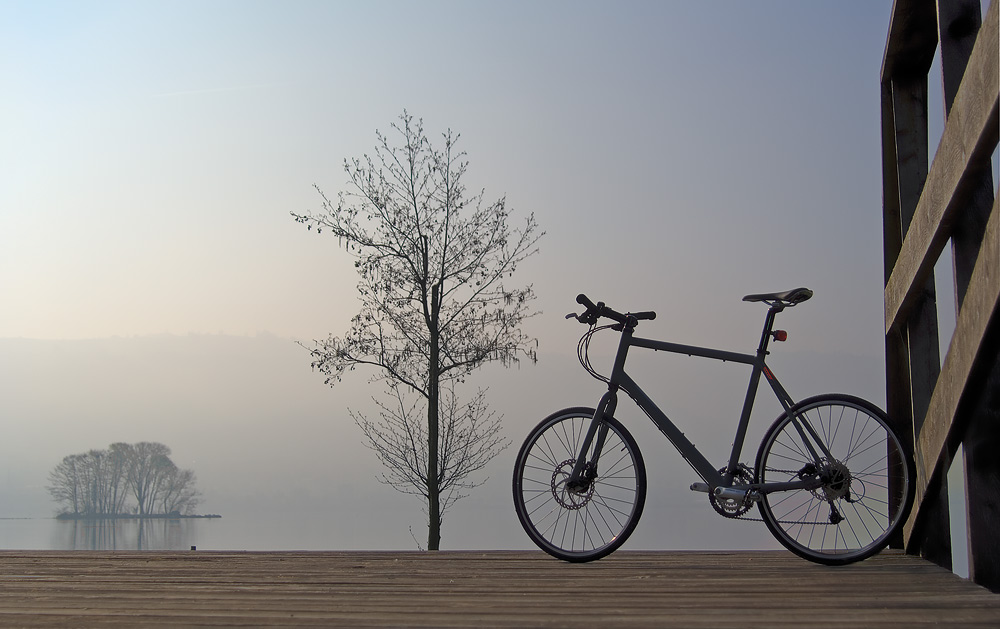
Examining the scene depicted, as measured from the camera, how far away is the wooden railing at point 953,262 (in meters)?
2.14

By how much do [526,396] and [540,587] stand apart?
21.8 ft

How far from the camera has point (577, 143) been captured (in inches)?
420

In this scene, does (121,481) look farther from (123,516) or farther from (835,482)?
(835,482)

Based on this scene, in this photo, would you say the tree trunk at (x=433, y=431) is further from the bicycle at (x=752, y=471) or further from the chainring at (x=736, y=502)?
the chainring at (x=736, y=502)

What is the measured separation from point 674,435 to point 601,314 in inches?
21.3

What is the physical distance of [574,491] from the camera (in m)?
3.23

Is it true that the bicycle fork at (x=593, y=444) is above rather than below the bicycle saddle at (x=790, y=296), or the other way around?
below

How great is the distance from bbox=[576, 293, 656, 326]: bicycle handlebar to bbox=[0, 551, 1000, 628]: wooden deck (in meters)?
0.91

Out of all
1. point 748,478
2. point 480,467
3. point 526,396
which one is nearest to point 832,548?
point 748,478

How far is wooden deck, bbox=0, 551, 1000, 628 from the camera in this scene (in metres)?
2.04

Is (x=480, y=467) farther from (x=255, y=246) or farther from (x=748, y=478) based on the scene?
(x=748, y=478)

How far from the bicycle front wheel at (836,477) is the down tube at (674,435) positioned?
0.57 ft

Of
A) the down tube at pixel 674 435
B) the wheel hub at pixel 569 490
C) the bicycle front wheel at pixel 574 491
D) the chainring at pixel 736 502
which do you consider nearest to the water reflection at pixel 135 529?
the bicycle front wheel at pixel 574 491

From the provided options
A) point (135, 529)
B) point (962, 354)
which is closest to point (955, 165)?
point (962, 354)
